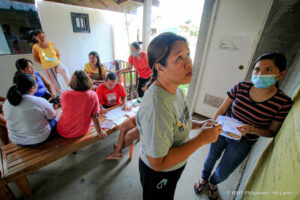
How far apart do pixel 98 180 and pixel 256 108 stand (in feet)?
6.95

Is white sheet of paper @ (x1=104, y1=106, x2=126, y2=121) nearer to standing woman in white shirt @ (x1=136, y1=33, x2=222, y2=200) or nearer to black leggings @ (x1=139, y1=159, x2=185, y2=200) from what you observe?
black leggings @ (x1=139, y1=159, x2=185, y2=200)

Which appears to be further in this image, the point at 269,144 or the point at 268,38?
the point at 268,38

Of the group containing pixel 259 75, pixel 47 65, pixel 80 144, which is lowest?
pixel 80 144

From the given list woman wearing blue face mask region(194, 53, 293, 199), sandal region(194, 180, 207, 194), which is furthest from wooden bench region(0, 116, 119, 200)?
woman wearing blue face mask region(194, 53, 293, 199)

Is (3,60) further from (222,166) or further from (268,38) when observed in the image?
(268,38)

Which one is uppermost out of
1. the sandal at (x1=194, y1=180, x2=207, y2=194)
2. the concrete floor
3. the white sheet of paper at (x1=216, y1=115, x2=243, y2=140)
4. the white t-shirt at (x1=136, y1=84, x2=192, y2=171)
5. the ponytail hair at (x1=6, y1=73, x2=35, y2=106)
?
the white t-shirt at (x1=136, y1=84, x2=192, y2=171)

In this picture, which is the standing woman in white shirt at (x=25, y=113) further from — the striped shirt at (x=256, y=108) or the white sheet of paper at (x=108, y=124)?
the striped shirt at (x=256, y=108)

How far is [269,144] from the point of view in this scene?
1066 millimetres

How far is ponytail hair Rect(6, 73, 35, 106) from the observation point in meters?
1.33

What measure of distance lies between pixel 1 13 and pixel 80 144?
3.39 meters

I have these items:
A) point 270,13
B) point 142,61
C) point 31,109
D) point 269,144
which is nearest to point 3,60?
point 31,109

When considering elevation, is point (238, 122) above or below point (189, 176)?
above

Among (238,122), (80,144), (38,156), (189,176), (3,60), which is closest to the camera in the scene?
(238,122)

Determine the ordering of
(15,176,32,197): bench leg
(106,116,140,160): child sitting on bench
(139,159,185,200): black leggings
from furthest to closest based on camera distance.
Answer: (106,116,140,160): child sitting on bench < (15,176,32,197): bench leg < (139,159,185,200): black leggings
